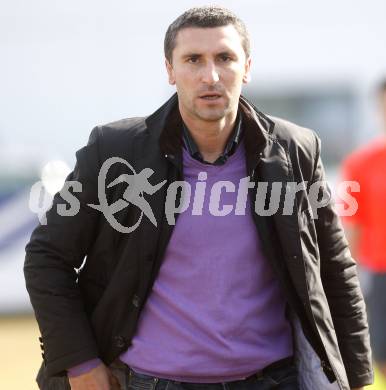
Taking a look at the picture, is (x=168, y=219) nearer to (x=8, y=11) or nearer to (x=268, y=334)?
(x=268, y=334)

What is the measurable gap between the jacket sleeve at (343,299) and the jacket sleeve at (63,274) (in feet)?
2.47

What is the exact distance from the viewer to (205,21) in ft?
10.2

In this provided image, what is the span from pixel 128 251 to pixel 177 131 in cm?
43

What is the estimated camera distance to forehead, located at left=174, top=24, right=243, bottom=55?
309cm

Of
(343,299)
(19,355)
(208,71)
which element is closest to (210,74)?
(208,71)

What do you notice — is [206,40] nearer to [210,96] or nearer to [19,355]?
[210,96]

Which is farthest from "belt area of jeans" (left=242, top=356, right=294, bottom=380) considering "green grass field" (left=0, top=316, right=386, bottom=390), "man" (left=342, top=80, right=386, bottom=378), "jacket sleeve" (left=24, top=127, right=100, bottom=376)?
"green grass field" (left=0, top=316, right=386, bottom=390)

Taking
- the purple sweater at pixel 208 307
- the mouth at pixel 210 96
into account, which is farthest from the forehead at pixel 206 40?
the purple sweater at pixel 208 307

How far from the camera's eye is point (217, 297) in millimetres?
2975

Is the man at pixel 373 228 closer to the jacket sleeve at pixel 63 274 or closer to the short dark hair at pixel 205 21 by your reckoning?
the short dark hair at pixel 205 21

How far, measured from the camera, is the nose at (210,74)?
304cm

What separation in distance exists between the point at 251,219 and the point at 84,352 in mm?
656

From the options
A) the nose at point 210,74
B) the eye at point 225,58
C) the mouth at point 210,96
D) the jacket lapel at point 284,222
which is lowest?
the jacket lapel at point 284,222

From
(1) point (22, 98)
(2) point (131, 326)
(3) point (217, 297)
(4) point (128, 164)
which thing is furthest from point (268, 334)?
(1) point (22, 98)
